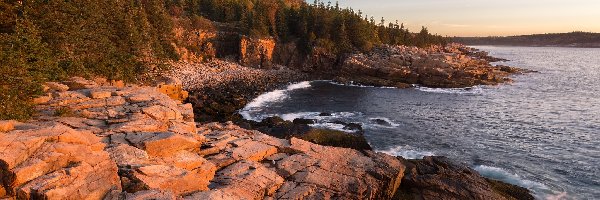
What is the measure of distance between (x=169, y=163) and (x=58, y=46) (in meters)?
24.2

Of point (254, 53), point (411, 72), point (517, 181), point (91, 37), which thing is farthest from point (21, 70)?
point (254, 53)

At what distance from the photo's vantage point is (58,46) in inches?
1314

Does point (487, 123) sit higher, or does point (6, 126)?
point (6, 126)

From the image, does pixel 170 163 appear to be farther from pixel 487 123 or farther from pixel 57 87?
pixel 487 123

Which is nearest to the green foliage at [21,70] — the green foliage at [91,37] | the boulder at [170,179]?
the green foliage at [91,37]

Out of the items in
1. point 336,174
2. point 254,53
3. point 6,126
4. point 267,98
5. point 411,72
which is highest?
point 6,126

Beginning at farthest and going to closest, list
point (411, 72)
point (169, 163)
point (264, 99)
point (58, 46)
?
point (411, 72) < point (264, 99) < point (58, 46) < point (169, 163)

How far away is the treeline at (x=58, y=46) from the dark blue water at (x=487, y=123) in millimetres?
17828

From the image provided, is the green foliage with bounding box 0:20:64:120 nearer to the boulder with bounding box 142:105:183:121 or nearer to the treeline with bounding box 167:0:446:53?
the boulder with bounding box 142:105:183:121

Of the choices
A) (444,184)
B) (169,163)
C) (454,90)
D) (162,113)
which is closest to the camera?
(169,163)

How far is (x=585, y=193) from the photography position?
26.0 metres

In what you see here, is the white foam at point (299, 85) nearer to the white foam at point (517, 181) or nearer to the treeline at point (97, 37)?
the treeline at point (97, 37)

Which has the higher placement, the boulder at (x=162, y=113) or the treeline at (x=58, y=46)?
the treeline at (x=58, y=46)

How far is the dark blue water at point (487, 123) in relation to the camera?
30172mm
